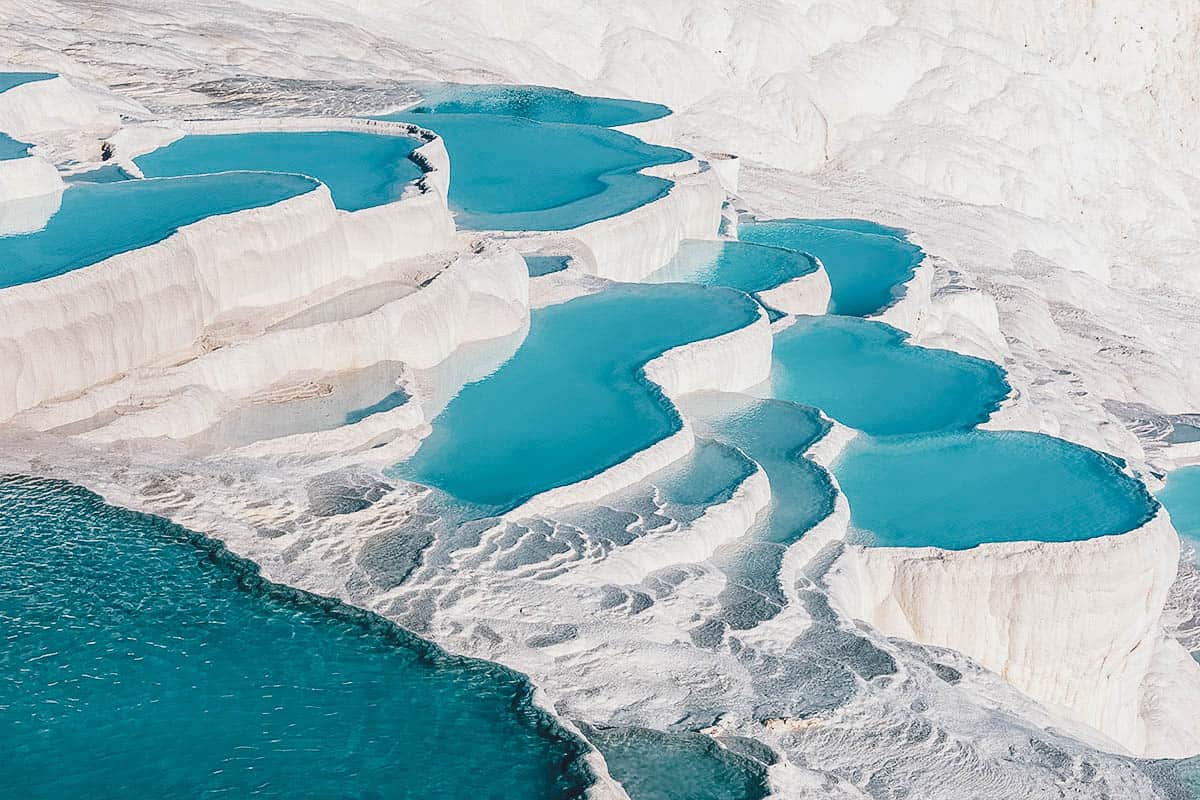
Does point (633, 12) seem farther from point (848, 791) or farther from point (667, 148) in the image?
point (848, 791)

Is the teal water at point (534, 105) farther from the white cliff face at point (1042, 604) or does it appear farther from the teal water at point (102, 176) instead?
the white cliff face at point (1042, 604)

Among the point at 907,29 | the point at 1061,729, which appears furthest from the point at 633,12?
the point at 1061,729

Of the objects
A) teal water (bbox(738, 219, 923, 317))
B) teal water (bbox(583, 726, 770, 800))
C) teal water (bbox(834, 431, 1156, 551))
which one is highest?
teal water (bbox(583, 726, 770, 800))

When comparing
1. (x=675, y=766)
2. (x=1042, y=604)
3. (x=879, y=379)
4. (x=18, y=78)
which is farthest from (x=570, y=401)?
(x=18, y=78)

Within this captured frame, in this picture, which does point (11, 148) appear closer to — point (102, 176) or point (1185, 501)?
point (102, 176)

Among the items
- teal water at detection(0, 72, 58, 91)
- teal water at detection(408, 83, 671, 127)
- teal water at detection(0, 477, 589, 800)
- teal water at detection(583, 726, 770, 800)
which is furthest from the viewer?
teal water at detection(408, 83, 671, 127)

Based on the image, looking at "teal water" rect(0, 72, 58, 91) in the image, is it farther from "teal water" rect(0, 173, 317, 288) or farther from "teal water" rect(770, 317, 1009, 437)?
"teal water" rect(770, 317, 1009, 437)

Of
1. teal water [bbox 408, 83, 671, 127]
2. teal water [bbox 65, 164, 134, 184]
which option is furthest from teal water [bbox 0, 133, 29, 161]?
teal water [bbox 408, 83, 671, 127]
